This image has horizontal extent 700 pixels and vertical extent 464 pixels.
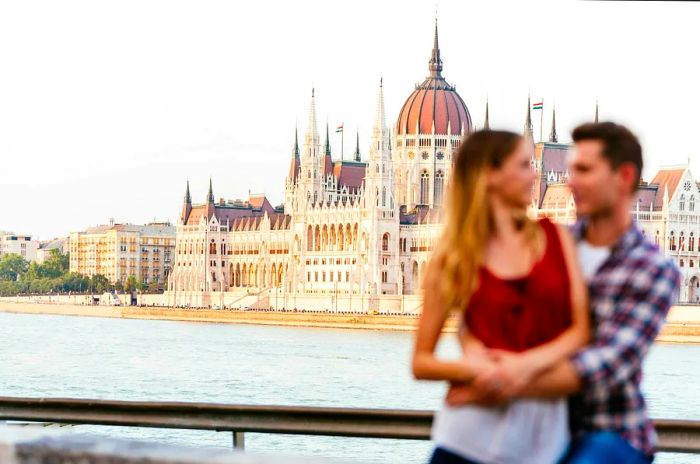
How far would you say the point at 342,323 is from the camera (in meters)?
56.0

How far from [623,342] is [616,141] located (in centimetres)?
35

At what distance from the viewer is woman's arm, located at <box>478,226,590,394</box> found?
2.16m

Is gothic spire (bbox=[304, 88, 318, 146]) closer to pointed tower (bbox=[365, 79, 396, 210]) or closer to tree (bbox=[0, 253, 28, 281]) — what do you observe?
pointed tower (bbox=[365, 79, 396, 210])

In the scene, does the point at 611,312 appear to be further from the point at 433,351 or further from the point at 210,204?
the point at 210,204

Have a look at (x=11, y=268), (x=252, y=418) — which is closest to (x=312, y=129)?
(x=11, y=268)

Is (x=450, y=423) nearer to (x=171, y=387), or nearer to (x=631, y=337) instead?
(x=631, y=337)

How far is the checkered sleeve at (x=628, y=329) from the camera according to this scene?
86.7 inches

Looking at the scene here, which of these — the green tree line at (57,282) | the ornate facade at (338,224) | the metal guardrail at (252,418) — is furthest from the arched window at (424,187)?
the metal guardrail at (252,418)

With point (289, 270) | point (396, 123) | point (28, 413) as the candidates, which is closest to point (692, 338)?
point (289, 270)

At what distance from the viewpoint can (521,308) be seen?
7.30 feet

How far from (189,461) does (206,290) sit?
240ft

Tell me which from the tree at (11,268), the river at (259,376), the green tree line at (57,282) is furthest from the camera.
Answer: the tree at (11,268)

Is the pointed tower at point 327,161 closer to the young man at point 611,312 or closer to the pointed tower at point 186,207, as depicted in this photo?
the pointed tower at point 186,207

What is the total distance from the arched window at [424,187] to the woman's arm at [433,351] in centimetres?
7118
